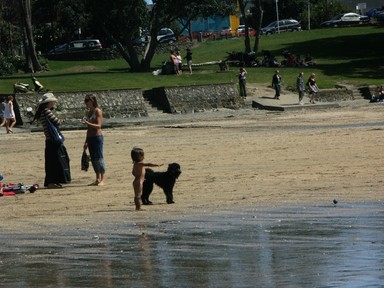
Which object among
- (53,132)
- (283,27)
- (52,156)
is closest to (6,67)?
(283,27)

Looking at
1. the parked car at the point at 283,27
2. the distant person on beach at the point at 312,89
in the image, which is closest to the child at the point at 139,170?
the distant person on beach at the point at 312,89

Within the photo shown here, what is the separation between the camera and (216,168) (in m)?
21.3

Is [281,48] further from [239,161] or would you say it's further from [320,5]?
[239,161]

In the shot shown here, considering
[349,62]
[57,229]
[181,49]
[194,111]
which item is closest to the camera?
[57,229]

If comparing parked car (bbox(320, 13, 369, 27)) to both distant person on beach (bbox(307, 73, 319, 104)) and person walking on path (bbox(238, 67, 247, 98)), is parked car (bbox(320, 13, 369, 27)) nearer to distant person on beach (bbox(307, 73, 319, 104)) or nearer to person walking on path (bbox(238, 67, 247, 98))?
person walking on path (bbox(238, 67, 247, 98))

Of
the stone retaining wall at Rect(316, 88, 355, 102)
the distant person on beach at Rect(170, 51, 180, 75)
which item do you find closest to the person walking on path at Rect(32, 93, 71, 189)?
the stone retaining wall at Rect(316, 88, 355, 102)

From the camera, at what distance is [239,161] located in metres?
22.6

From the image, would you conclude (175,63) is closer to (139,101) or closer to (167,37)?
(139,101)

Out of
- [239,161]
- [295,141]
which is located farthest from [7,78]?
[239,161]

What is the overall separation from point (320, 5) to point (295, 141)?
75.2 m

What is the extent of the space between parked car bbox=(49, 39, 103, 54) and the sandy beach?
3906cm

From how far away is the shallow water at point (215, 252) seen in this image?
9.48 meters

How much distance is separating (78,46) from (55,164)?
195 ft

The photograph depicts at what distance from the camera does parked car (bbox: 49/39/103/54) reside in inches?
3034
